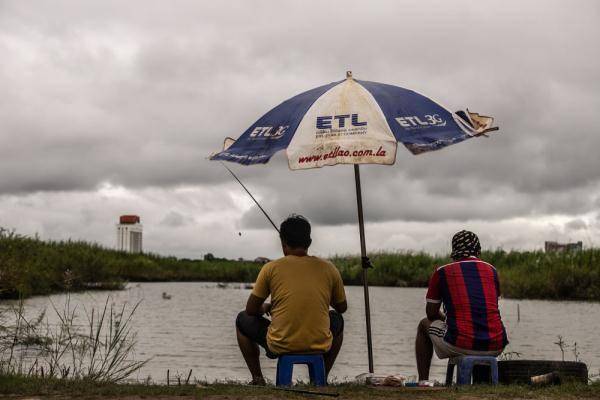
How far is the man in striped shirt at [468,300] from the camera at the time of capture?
6.45m

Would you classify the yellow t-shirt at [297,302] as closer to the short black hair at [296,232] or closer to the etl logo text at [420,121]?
the short black hair at [296,232]

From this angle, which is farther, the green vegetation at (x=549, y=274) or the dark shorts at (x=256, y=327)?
the green vegetation at (x=549, y=274)

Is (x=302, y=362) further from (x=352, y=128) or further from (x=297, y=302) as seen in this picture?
(x=352, y=128)

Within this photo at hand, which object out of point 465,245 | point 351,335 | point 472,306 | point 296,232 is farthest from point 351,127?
point 351,335

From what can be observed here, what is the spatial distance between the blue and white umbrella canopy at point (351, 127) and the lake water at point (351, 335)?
419cm

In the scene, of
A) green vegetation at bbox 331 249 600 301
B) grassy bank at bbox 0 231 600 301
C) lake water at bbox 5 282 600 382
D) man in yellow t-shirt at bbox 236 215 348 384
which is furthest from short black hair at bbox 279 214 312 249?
green vegetation at bbox 331 249 600 301

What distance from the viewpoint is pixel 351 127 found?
652cm

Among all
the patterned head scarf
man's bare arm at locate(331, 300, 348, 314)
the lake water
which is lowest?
the lake water

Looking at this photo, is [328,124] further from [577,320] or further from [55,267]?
[55,267]

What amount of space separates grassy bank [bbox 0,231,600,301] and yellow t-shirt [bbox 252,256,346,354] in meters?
12.6

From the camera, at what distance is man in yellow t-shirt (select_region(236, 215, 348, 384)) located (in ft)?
20.2

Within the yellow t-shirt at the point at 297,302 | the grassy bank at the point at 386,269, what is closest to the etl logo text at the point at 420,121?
the yellow t-shirt at the point at 297,302

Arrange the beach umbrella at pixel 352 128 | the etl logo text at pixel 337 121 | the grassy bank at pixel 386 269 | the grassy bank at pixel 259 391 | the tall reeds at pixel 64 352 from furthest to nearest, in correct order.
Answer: the grassy bank at pixel 386 269 → the tall reeds at pixel 64 352 → the etl logo text at pixel 337 121 → the beach umbrella at pixel 352 128 → the grassy bank at pixel 259 391

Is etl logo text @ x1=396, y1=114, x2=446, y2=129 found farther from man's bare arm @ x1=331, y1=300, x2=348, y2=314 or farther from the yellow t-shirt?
man's bare arm @ x1=331, y1=300, x2=348, y2=314
